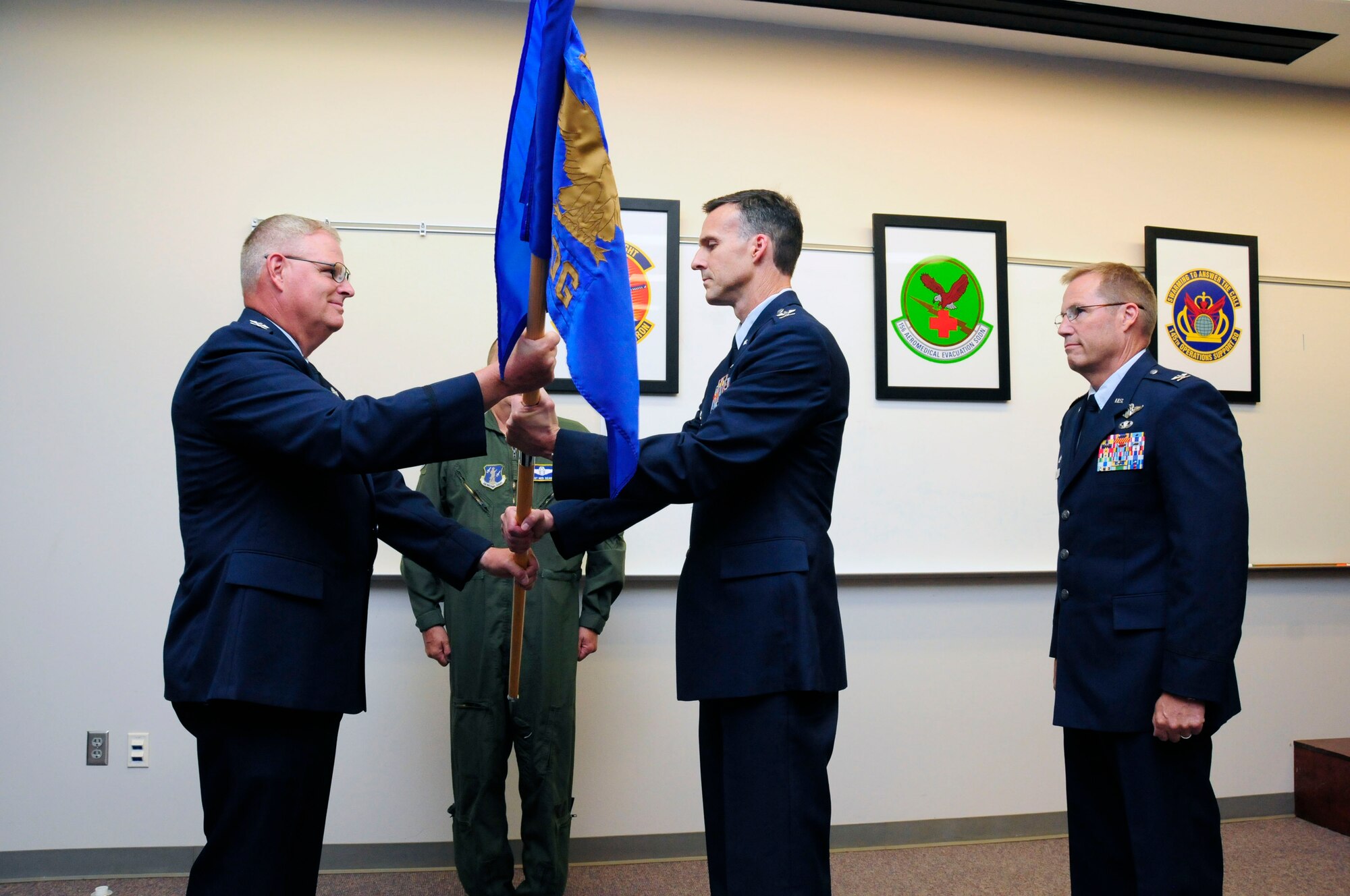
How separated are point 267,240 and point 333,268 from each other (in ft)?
0.46

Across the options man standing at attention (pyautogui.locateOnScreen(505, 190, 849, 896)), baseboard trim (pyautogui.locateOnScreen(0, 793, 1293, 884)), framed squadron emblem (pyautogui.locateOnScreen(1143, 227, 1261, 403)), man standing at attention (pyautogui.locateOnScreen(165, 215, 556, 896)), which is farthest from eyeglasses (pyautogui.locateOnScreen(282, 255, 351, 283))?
framed squadron emblem (pyautogui.locateOnScreen(1143, 227, 1261, 403))

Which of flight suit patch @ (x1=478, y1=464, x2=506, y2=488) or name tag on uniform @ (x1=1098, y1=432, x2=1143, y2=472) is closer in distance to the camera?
name tag on uniform @ (x1=1098, y1=432, x2=1143, y2=472)

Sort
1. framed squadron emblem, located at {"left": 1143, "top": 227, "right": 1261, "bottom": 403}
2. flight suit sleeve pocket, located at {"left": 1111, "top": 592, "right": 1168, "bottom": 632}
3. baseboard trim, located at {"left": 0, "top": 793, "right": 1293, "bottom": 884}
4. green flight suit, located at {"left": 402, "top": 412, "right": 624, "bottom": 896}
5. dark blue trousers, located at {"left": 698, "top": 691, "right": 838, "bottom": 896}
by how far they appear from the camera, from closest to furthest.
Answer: dark blue trousers, located at {"left": 698, "top": 691, "right": 838, "bottom": 896} < flight suit sleeve pocket, located at {"left": 1111, "top": 592, "right": 1168, "bottom": 632} < green flight suit, located at {"left": 402, "top": 412, "right": 624, "bottom": 896} < baseboard trim, located at {"left": 0, "top": 793, "right": 1293, "bottom": 884} < framed squadron emblem, located at {"left": 1143, "top": 227, "right": 1261, "bottom": 403}

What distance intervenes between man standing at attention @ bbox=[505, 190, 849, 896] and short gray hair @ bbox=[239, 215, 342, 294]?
0.61 metres

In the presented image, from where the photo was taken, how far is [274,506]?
178cm

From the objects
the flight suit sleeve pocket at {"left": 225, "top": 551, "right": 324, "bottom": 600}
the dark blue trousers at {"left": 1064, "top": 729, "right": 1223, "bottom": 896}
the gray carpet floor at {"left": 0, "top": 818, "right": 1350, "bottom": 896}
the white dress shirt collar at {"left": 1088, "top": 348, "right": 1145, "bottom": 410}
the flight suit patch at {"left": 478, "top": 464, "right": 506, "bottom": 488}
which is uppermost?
the white dress shirt collar at {"left": 1088, "top": 348, "right": 1145, "bottom": 410}

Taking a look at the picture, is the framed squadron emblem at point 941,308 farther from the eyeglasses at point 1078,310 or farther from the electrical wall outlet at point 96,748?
the electrical wall outlet at point 96,748

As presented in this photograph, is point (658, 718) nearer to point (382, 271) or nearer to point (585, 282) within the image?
point (382, 271)

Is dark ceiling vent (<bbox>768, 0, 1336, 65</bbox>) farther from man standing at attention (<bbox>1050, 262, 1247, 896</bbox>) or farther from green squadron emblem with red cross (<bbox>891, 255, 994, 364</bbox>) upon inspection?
man standing at attention (<bbox>1050, 262, 1247, 896</bbox>)

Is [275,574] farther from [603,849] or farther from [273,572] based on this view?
[603,849]

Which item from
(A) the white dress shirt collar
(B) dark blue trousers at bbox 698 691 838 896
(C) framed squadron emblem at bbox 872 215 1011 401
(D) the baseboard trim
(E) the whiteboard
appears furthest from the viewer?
(C) framed squadron emblem at bbox 872 215 1011 401

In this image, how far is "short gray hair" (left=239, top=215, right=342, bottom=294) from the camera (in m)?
2.00

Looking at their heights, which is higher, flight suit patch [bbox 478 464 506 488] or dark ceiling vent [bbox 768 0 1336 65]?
dark ceiling vent [bbox 768 0 1336 65]

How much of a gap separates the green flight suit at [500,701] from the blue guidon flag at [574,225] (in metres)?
1.32
